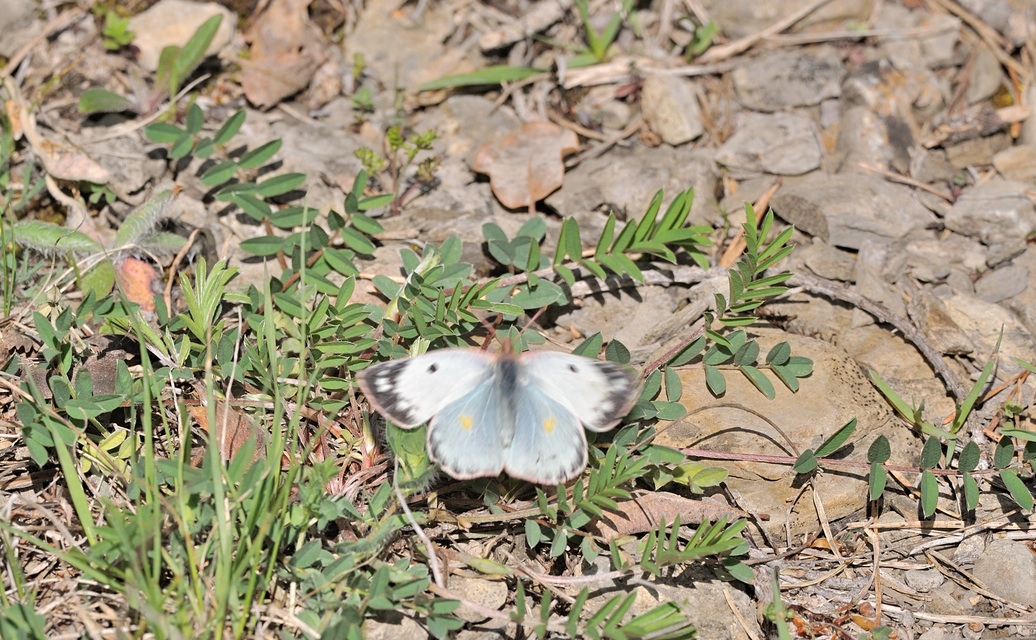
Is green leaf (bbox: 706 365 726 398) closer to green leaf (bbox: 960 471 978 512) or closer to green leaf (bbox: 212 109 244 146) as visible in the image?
green leaf (bbox: 960 471 978 512)

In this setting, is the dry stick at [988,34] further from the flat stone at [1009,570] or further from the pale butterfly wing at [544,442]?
the pale butterfly wing at [544,442]

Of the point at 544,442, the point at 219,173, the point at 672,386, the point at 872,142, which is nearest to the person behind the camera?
the point at 544,442

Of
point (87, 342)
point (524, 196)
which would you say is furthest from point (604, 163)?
point (87, 342)

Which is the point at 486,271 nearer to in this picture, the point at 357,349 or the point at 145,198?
the point at 357,349

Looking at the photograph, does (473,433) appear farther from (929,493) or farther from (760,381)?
(929,493)

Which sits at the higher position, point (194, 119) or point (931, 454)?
point (194, 119)

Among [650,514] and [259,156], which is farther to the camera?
[259,156]

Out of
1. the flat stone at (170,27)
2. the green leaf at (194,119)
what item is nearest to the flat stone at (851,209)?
the green leaf at (194,119)

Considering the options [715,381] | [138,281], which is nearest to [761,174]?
[715,381]
